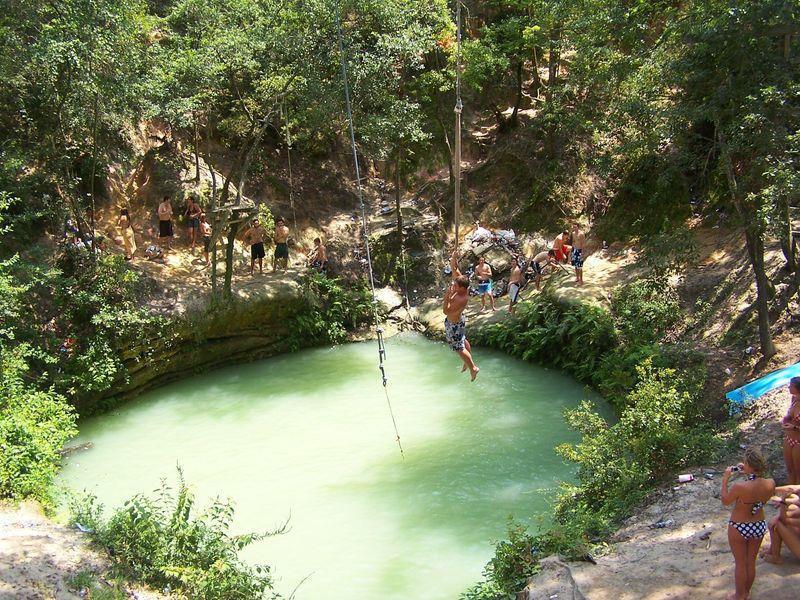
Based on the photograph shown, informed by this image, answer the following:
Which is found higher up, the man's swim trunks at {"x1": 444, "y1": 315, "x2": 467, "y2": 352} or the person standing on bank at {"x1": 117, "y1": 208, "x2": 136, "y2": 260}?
the person standing on bank at {"x1": 117, "y1": 208, "x2": 136, "y2": 260}

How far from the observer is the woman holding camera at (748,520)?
5316 millimetres

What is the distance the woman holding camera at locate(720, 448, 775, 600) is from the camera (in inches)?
209

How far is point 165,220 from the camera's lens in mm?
16578

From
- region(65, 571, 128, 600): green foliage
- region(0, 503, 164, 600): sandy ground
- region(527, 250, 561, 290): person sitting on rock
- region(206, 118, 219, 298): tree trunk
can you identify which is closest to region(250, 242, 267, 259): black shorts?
region(206, 118, 219, 298): tree trunk

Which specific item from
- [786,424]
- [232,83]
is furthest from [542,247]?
[786,424]

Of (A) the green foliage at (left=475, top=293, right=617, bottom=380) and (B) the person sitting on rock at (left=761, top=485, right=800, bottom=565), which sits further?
(A) the green foliage at (left=475, top=293, right=617, bottom=380)

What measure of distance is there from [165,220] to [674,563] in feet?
45.0

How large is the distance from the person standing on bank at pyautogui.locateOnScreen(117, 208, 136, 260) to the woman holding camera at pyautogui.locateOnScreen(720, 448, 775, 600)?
13.7 metres

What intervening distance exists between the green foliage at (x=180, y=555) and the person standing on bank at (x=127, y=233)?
9130 millimetres

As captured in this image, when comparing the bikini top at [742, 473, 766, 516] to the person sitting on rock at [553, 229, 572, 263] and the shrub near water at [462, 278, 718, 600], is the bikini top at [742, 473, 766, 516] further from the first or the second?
the person sitting on rock at [553, 229, 572, 263]

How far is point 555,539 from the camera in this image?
6996mm

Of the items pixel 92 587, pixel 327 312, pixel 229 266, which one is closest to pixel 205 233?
pixel 229 266

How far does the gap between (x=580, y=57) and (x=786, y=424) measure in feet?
38.2

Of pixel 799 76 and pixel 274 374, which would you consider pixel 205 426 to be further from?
pixel 799 76
